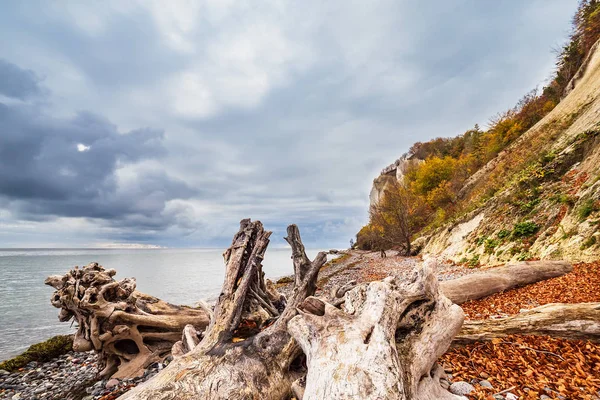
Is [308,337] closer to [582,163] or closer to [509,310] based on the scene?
[509,310]

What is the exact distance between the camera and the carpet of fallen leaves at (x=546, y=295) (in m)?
5.75

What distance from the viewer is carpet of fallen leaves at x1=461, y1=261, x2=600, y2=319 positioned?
18.9 feet

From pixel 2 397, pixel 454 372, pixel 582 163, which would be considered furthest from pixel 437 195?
pixel 2 397

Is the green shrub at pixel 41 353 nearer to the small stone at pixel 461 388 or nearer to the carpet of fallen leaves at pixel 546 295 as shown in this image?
the small stone at pixel 461 388

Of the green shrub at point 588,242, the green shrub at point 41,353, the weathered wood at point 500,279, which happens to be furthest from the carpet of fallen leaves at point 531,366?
the green shrub at point 41,353

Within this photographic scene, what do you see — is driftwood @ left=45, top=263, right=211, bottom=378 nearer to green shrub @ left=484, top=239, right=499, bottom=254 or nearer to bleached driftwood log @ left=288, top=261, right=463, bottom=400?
bleached driftwood log @ left=288, top=261, right=463, bottom=400

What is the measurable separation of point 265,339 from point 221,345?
0.61 m

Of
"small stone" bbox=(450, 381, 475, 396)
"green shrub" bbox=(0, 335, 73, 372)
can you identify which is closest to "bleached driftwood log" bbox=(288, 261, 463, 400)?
"small stone" bbox=(450, 381, 475, 396)

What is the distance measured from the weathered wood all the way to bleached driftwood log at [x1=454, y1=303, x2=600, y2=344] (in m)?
2.73

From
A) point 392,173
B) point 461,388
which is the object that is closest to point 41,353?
point 461,388

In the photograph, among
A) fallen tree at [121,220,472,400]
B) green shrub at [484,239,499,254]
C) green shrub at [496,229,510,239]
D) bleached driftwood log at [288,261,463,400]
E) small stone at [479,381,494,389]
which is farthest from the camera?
green shrub at [484,239,499,254]

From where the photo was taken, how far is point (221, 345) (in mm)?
3889

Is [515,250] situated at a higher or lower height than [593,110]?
lower

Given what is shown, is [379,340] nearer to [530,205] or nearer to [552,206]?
[552,206]
